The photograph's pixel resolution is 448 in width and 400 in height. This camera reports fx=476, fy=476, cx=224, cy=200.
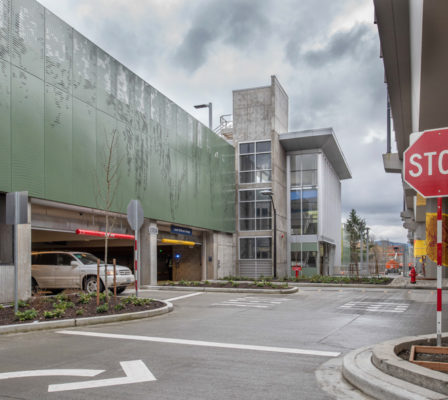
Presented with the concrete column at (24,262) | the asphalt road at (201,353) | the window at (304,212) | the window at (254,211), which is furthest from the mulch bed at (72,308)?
the window at (304,212)

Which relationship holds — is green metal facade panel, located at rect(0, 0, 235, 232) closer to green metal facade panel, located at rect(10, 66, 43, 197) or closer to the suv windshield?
green metal facade panel, located at rect(10, 66, 43, 197)

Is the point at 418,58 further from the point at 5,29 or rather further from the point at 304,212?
the point at 304,212

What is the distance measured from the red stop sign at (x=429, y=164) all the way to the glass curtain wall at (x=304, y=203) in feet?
126

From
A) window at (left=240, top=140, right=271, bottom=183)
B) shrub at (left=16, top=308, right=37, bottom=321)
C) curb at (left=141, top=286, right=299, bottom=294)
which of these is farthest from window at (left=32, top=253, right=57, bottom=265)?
window at (left=240, top=140, right=271, bottom=183)

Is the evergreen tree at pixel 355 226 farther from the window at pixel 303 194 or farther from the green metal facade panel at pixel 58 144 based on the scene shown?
the green metal facade panel at pixel 58 144

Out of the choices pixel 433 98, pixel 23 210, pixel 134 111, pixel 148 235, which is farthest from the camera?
pixel 148 235

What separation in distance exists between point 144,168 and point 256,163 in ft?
63.8

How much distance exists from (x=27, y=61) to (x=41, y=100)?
1437mm

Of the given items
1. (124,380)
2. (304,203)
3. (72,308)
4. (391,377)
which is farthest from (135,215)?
(304,203)

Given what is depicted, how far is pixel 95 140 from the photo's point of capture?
Result: 21.0m

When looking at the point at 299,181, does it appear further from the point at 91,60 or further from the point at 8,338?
the point at 8,338

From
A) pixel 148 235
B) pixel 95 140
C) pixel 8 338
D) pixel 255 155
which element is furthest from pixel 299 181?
pixel 8 338

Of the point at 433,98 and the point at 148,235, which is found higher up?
the point at 433,98

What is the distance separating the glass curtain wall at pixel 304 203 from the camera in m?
44.3
